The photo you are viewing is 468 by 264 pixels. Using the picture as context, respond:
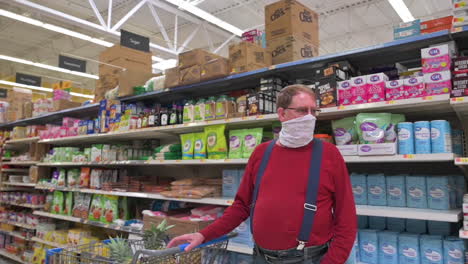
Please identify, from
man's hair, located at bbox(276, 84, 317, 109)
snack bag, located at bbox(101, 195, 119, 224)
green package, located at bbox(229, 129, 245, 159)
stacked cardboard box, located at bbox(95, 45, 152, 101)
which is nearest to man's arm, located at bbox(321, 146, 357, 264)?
man's hair, located at bbox(276, 84, 317, 109)

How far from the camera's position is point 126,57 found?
4938mm

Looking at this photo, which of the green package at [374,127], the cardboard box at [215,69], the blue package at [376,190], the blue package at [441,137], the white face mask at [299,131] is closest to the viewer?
the white face mask at [299,131]

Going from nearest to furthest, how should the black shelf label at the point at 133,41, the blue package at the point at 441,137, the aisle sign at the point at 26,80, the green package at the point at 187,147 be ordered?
the blue package at the point at 441,137 < the green package at the point at 187,147 < the black shelf label at the point at 133,41 < the aisle sign at the point at 26,80

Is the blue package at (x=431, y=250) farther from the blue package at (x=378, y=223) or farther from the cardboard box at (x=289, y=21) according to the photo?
the cardboard box at (x=289, y=21)

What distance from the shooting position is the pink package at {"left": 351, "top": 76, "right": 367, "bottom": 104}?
254 centimetres

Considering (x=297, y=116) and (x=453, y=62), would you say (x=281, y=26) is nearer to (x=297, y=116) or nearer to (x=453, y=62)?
(x=453, y=62)

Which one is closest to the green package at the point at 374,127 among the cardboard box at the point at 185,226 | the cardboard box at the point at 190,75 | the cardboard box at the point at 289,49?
the cardboard box at the point at 289,49

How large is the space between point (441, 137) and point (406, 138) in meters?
0.21

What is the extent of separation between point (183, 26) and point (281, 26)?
337 inches

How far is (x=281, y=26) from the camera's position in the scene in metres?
3.29

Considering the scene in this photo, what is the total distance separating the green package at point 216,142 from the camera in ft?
11.1

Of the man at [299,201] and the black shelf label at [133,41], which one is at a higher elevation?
the black shelf label at [133,41]

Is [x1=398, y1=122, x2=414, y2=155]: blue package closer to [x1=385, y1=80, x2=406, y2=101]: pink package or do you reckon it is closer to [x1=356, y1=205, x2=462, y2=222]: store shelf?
[x1=385, y1=80, x2=406, y2=101]: pink package

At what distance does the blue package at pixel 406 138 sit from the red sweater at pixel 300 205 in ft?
3.04
